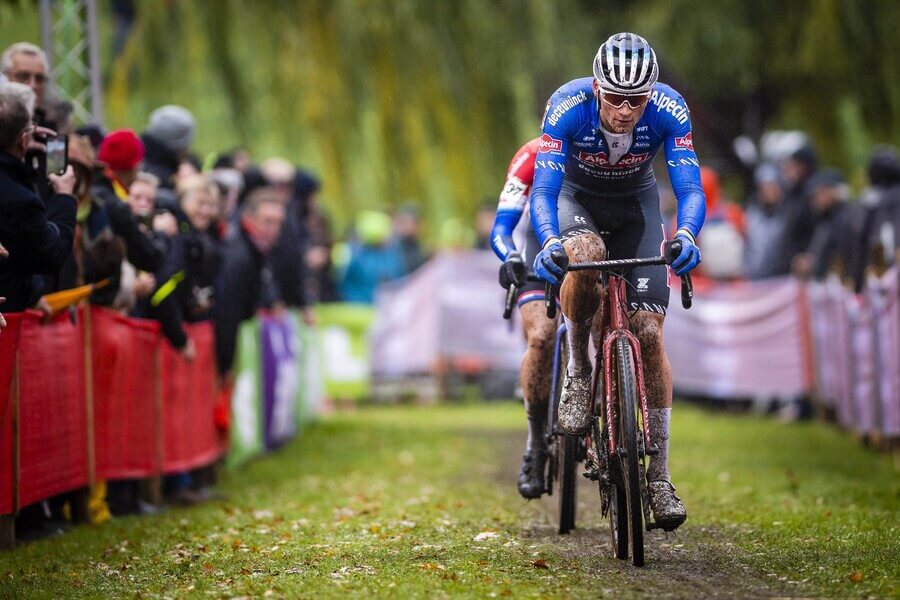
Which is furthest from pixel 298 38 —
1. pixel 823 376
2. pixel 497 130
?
pixel 823 376

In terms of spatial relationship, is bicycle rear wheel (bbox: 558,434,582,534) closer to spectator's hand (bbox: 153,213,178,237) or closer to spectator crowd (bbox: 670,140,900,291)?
spectator's hand (bbox: 153,213,178,237)

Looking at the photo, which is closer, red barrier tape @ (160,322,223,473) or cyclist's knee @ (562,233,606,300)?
cyclist's knee @ (562,233,606,300)

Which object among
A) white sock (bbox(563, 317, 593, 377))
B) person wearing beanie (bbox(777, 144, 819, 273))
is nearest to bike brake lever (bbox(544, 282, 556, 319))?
white sock (bbox(563, 317, 593, 377))

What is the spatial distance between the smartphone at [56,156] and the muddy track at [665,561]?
3346 mm

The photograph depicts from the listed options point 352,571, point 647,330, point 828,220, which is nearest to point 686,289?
point 647,330

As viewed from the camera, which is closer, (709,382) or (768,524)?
(768,524)

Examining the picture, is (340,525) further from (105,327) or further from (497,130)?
(497,130)

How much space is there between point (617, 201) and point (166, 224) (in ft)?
13.9

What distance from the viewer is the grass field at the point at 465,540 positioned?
24.0 ft

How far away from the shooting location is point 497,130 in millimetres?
17984

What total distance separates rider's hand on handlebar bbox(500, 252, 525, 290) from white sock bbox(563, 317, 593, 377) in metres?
0.35

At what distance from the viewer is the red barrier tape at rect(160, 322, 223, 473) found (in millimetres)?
11688

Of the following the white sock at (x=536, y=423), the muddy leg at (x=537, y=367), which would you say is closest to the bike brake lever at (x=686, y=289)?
the muddy leg at (x=537, y=367)

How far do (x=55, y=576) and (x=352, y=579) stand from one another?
157 centimetres
